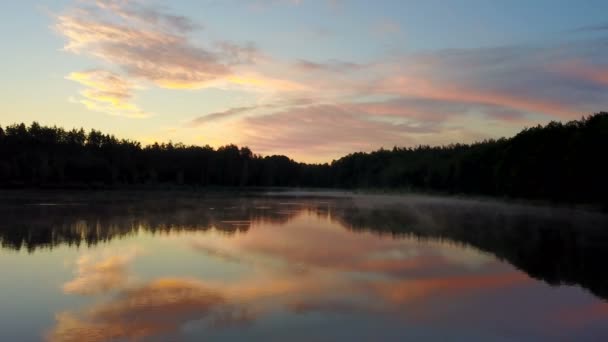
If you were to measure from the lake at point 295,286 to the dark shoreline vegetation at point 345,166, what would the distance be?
23.9 metres

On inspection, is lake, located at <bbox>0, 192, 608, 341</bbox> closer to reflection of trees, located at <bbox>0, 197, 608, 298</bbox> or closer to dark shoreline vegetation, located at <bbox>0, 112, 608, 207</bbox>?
reflection of trees, located at <bbox>0, 197, 608, 298</bbox>

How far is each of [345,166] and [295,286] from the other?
159 meters

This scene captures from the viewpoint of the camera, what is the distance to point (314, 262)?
15.4 meters

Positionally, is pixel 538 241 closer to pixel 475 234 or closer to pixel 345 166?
pixel 475 234

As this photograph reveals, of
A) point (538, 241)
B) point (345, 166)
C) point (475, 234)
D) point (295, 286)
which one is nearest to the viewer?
point (295, 286)

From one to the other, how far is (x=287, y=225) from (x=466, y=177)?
182 feet

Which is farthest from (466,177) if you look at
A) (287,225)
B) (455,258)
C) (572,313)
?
(572,313)

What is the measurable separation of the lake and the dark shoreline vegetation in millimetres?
23919

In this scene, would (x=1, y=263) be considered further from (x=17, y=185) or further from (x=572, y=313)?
(x=17, y=185)

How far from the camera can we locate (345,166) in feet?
557

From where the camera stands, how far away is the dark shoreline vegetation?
4328cm

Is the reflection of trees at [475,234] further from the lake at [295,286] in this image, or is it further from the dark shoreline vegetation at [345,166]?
the dark shoreline vegetation at [345,166]

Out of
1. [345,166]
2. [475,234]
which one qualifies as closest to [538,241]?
[475,234]

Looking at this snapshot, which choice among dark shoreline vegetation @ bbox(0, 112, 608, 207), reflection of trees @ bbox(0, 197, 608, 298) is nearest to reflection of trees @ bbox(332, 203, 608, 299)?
reflection of trees @ bbox(0, 197, 608, 298)
